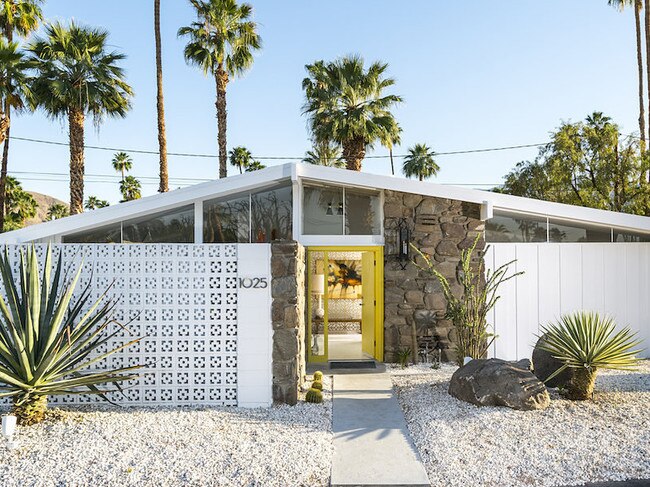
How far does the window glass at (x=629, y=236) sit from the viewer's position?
8844 millimetres

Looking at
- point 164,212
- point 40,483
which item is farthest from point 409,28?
point 40,483

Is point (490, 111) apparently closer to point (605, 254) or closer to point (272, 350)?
point (605, 254)

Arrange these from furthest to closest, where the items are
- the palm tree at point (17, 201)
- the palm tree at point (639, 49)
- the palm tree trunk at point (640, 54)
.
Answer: the palm tree at point (17, 201)
the palm tree at point (639, 49)
the palm tree trunk at point (640, 54)

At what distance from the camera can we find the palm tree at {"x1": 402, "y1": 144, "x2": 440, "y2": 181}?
95.3 ft

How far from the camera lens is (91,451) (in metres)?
4.26

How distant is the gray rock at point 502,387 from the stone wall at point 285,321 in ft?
7.07

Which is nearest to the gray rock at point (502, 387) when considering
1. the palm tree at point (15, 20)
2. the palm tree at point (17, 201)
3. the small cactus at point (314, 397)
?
the small cactus at point (314, 397)

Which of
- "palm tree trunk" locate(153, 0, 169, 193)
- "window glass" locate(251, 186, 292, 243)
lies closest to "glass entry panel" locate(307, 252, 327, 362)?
"window glass" locate(251, 186, 292, 243)

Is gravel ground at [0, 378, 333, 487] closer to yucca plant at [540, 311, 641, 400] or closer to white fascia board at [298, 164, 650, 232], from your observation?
yucca plant at [540, 311, 641, 400]

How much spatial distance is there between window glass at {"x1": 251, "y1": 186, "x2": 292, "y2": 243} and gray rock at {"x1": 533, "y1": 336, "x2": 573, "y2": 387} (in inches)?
180

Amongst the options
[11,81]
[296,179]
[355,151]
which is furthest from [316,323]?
[11,81]

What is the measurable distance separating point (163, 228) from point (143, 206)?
68 centimetres

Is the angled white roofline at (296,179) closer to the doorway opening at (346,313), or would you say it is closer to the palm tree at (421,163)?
the doorway opening at (346,313)

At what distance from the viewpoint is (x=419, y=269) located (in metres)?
8.49
